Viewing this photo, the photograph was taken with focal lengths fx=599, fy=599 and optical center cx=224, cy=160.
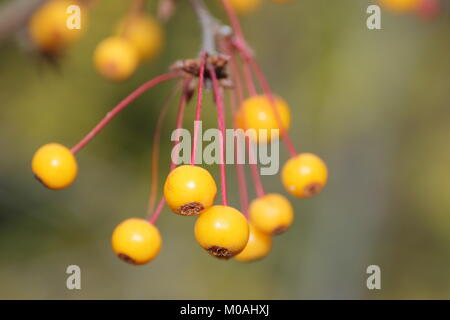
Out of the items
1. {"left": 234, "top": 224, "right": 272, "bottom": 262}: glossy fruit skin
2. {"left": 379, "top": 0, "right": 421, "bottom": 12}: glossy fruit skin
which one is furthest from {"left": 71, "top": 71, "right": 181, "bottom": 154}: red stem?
{"left": 379, "top": 0, "right": 421, "bottom": 12}: glossy fruit skin

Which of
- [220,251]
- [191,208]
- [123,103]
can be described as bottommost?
[220,251]

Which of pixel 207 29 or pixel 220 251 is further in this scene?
pixel 207 29

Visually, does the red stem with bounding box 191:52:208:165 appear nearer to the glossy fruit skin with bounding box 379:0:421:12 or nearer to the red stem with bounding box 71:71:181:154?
the red stem with bounding box 71:71:181:154

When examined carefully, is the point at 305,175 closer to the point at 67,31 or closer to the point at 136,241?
the point at 136,241

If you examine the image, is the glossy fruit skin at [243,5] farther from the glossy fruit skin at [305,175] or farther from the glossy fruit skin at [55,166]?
the glossy fruit skin at [55,166]

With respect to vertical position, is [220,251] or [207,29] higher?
[207,29]
